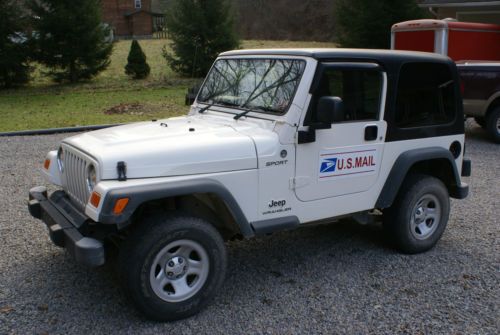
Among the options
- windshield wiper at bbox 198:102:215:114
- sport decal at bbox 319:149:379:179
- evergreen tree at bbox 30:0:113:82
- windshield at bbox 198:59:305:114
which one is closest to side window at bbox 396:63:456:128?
sport decal at bbox 319:149:379:179

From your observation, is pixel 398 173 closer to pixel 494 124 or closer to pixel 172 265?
pixel 172 265

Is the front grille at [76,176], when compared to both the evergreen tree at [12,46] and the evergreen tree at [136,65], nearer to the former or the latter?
the evergreen tree at [12,46]

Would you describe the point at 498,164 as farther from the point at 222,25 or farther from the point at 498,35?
the point at 222,25

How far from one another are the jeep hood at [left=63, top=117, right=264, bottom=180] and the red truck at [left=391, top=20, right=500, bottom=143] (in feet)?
26.4

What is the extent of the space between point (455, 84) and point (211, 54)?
17.5 meters

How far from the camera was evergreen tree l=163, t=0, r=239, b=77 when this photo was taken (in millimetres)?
21062

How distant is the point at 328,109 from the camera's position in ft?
12.6

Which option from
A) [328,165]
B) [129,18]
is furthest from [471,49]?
[129,18]

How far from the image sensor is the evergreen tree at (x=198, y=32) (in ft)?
69.1

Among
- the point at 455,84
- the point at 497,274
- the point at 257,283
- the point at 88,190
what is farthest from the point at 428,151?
the point at 88,190

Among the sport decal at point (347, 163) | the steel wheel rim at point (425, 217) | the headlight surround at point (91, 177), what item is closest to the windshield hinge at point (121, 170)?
the headlight surround at point (91, 177)

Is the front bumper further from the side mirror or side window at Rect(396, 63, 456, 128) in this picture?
side window at Rect(396, 63, 456, 128)

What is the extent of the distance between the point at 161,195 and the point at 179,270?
603 millimetres

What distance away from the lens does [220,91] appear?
482cm
